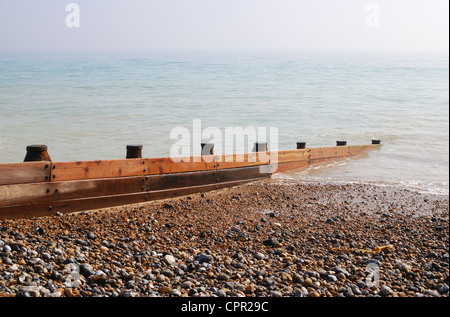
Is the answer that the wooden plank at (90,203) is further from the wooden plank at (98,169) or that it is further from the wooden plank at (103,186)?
the wooden plank at (98,169)

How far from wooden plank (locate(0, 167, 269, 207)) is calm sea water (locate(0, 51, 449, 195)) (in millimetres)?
2679

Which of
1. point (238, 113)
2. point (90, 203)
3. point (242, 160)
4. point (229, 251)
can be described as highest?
point (238, 113)

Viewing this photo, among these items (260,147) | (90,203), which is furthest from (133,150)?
(260,147)

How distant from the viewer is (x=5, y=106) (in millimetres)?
22344

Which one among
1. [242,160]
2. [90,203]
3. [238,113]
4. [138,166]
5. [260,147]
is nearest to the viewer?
[90,203]

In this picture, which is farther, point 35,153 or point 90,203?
point 90,203

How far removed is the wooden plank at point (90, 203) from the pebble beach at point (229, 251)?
0.13 metres

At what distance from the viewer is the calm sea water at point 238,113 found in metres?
13.6

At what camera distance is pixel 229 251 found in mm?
6102

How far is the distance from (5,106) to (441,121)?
74.4ft

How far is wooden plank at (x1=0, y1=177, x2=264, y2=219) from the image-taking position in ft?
21.4

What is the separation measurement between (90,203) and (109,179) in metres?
0.49

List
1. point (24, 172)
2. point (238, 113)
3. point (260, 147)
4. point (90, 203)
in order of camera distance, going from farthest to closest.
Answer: point (238, 113)
point (260, 147)
point (90, 203)
point (24, 172)

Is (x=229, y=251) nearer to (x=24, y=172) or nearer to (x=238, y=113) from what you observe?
(x=24, y=172)
